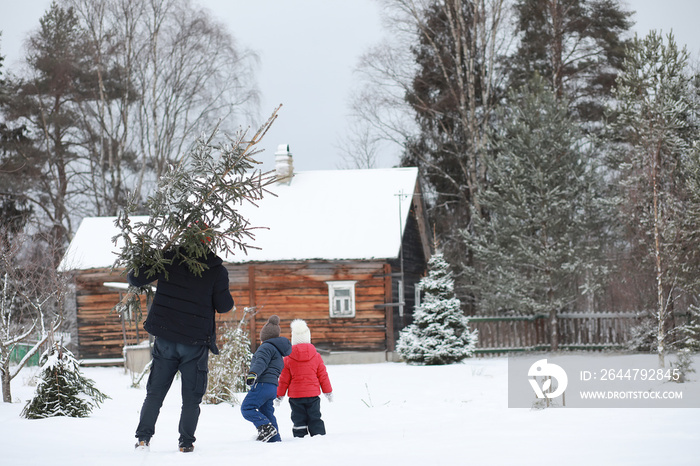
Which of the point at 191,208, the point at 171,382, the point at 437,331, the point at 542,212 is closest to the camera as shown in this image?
the point at 171,382

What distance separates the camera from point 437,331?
17.9m

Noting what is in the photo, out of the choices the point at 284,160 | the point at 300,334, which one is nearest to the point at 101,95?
the point at 284,160

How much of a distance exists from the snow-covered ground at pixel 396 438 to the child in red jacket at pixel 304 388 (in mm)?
315

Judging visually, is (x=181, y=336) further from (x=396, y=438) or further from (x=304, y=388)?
(x=396, y=438)

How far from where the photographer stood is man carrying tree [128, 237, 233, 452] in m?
5.79

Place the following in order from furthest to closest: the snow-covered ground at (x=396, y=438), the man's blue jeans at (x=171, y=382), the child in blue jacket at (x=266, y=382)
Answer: the child in blue jacket at (x=266, y=382) → the man's blue jeans at (x=171, y=382) → the snow-covered ground at (x=396, y=438)

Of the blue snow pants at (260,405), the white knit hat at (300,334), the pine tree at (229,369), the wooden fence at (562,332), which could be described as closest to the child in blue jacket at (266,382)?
the blue snow pants at (260,405)

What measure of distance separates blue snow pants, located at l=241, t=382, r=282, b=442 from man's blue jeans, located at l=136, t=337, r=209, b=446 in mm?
1014

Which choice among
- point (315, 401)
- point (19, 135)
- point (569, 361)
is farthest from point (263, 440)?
point (19, 135)

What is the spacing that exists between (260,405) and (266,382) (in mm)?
226

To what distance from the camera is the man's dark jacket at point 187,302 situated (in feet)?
19.1

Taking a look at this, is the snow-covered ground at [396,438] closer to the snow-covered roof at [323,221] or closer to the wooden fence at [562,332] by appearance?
the snow-covered roof at [323,221]

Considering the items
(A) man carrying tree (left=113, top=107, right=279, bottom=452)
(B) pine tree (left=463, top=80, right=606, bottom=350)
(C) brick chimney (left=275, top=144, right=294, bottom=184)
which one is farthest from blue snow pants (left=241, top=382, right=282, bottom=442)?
(C) brick chimney (left=275, top=144, right=294, bottom=184)

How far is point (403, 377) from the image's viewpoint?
15211mm
